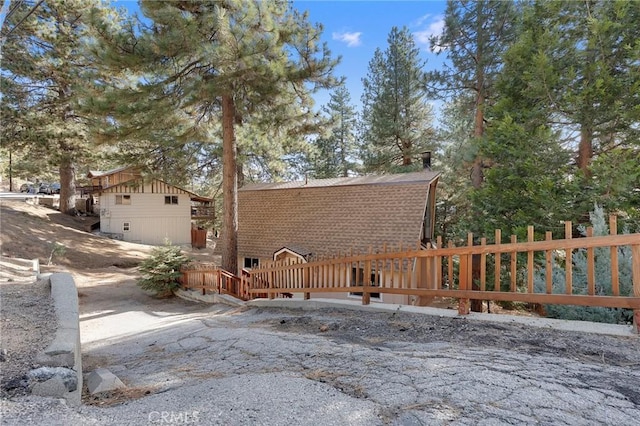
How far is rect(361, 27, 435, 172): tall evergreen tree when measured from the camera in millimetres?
20391

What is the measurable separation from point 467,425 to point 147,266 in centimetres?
1226

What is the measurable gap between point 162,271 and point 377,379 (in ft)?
36.4

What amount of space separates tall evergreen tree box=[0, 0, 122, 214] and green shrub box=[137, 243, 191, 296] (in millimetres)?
8108

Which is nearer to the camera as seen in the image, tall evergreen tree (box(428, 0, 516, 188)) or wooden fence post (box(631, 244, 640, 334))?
wooden fence post (box(631, 244, 640, 334))

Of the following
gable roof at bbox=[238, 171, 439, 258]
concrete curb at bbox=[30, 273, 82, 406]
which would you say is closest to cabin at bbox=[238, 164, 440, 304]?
gable roof at bbox=[238, 171, 439, 258]

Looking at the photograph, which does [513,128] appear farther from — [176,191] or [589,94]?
[176,191]

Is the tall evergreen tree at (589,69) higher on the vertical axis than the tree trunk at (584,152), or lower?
higher

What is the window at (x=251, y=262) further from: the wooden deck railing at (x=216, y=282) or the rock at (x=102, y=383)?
the rock at (x=102, y=383)

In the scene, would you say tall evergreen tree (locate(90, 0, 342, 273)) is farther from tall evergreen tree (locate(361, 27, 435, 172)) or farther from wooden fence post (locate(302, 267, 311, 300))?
tall evergreen tree (locate(361, 27, 435, 172))

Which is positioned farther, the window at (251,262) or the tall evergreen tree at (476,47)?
the tall evergreen tree at (476,47)

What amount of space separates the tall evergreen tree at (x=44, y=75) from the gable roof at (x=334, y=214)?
9.46m

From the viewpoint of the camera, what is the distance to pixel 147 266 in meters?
11.7

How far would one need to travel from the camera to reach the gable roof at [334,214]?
11.1 metres

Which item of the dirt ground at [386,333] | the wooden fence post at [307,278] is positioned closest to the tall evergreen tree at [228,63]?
the wooden fence post at [307,278]
